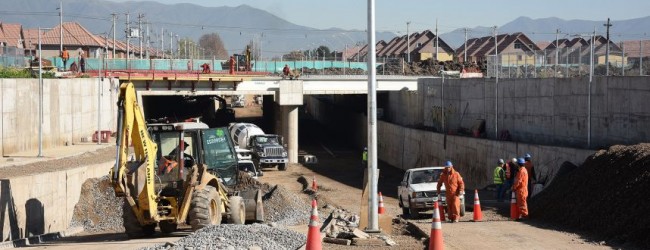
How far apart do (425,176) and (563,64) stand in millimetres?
12485

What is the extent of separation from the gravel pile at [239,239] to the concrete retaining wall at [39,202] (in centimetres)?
702

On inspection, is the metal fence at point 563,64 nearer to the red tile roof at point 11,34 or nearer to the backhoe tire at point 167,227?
the backhoe tire at point 167,227

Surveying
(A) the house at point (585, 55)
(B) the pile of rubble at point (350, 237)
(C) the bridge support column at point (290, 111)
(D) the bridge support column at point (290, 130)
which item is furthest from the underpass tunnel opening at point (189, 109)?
(B) the pile of rubble at point (350, 237)

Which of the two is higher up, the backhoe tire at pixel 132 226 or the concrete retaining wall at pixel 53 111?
the concrete retaining wall at pixel 53 111

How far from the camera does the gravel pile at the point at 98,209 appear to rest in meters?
28.4

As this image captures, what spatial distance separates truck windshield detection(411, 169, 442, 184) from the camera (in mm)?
28047

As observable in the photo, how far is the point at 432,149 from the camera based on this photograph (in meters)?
52.2

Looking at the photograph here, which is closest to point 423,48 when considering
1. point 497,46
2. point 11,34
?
point 497,46

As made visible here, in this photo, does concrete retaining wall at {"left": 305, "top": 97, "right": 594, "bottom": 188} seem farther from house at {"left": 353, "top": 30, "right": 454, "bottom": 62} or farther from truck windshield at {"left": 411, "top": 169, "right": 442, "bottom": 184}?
house at {"left": 353, "top": 30, "right": 454, "bottom": 62}

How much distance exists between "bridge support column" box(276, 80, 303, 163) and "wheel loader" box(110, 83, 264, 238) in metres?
42.5

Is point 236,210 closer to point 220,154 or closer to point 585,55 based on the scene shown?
point 220,154

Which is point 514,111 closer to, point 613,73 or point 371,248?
point 613,73

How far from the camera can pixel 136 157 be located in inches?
824

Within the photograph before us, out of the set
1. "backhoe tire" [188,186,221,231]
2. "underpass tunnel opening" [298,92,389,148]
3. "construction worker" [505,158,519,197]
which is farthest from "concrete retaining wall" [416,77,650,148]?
"underpass tunnel opening" [298,92,389,148]
